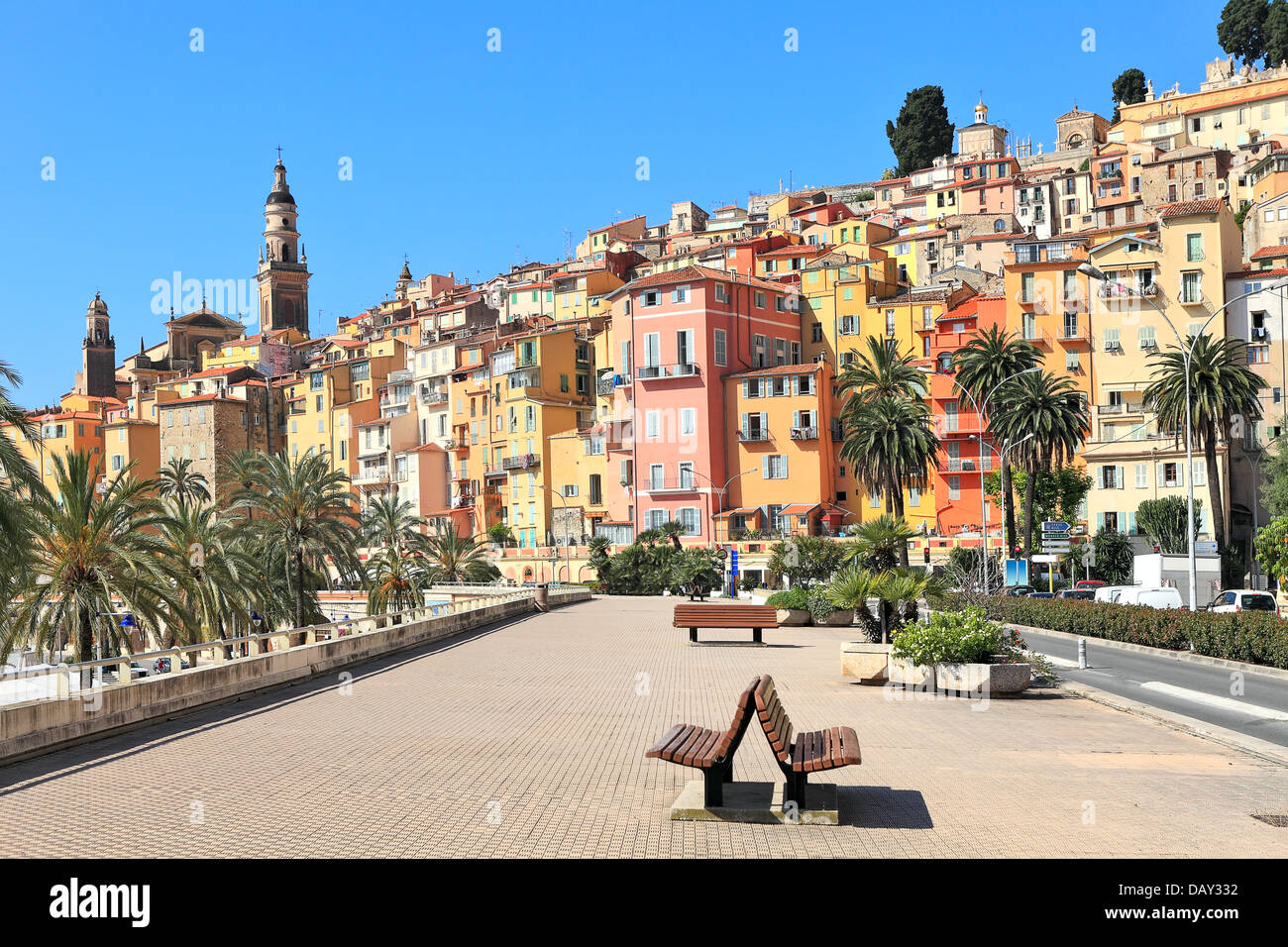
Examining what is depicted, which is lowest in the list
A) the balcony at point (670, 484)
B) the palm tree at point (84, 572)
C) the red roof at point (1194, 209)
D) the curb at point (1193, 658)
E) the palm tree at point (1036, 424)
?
the curb at point (1193, 658)

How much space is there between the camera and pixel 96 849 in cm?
774

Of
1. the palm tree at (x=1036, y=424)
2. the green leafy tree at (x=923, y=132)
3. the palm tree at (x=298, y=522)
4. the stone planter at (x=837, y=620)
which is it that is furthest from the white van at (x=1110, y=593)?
the green leafy tree at (x=923, y=132)

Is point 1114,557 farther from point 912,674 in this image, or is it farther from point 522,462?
point 912,674

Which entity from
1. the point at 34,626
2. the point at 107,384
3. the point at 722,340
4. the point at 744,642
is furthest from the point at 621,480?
the point at 107,384

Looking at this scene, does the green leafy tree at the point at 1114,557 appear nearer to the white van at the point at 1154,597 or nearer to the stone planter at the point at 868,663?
the white van at the point at 1154,597

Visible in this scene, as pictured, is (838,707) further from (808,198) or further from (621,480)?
(808,198)

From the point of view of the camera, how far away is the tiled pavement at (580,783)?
26.4 feet

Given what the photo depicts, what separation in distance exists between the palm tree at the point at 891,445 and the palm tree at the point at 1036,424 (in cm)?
392

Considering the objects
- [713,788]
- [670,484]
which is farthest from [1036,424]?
[713,788]

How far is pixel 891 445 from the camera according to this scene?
59250mm

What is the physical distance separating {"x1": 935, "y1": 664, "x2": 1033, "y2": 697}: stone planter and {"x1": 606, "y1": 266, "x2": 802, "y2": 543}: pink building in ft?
190

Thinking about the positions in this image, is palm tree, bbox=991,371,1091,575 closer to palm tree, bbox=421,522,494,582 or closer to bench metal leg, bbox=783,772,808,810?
palm tree, bbox=421,522,494,582

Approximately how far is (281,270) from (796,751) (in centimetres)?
15654

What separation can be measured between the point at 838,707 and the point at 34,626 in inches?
568
